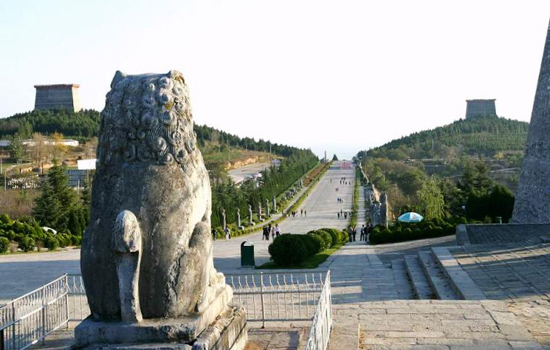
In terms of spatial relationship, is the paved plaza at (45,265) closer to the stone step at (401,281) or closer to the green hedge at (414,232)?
the stone step at (401,281)

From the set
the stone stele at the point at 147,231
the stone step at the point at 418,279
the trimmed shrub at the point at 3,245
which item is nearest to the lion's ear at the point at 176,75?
the stone stele at the point at 147,231

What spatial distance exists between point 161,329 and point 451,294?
6.90 m

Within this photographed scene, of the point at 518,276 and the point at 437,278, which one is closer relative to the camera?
the point at 518,276

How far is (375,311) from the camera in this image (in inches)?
328

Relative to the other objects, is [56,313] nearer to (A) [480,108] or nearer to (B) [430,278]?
(B) [430,278]

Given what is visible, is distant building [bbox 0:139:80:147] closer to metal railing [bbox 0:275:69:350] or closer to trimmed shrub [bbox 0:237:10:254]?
trimmed shrub [bbox 0:237:10:254]

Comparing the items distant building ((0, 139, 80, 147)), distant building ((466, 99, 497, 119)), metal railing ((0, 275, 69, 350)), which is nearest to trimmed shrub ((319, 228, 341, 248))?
metal railing ((0, 275, 69, 350))

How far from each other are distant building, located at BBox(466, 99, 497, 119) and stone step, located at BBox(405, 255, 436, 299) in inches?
4709

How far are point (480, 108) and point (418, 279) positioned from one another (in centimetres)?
12364

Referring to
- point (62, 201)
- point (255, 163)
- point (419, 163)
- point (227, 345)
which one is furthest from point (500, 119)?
point (227, 345)

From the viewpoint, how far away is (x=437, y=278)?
38.7ft

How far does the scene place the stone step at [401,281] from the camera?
11.5m

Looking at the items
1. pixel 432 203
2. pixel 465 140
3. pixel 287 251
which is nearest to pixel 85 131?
pixel 432 203

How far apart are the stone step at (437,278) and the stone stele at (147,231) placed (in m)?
6.19
